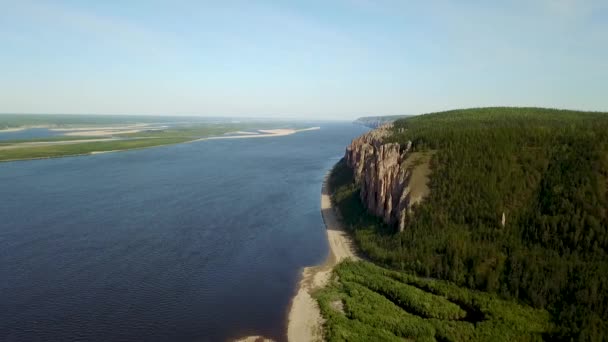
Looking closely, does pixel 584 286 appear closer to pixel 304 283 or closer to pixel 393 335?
pixel 393 335

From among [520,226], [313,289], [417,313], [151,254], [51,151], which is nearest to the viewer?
[417,313]

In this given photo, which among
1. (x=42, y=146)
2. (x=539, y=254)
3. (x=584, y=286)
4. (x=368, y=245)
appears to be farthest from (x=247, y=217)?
(x=42, y=146)

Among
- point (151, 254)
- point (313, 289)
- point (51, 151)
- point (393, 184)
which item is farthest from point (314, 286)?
point (51, 151)

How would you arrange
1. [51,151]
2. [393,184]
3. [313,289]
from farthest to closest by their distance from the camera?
1. [51,151]
2. [393,184]
3. [313,289]

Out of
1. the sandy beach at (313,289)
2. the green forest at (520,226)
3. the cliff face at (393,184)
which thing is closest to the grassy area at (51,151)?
the sandy beach at (313,289)

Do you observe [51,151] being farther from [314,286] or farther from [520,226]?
[520,226]

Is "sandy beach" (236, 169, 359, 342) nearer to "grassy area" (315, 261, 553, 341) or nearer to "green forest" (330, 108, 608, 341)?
"grassy area" (315, 261, 553, 341)

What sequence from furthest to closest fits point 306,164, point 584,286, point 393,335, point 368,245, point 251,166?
point 306,164 < point 251,166 < point 368,245 < point 584,286 < point 393,335
